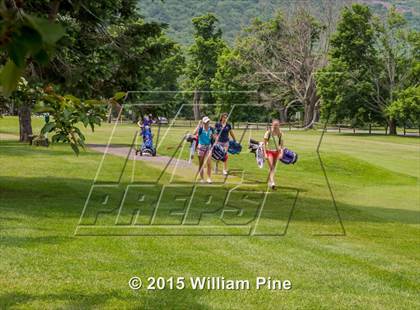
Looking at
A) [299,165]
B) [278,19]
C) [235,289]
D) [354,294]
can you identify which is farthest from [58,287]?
[278,19]

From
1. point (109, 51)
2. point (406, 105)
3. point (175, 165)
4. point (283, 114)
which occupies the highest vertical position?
point (109, 51)

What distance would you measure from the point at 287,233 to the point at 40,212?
4.48m

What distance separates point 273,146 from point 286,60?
59600mm

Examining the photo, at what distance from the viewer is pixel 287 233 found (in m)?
11.3

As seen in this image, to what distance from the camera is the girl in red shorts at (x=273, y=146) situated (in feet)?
58.1

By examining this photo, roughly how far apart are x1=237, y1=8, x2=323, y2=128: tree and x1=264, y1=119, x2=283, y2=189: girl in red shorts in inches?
2099

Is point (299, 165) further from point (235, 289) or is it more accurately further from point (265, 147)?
point (235, 289)

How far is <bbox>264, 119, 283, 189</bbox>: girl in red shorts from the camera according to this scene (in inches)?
697

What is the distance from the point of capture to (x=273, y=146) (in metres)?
19.4

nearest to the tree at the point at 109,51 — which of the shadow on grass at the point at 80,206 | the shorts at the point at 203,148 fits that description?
the shadow on grass at the point at 80,206

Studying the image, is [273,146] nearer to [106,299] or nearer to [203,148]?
[203,148]

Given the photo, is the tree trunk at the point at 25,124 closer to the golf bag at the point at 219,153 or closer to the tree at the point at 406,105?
the golf bag at the point at 219,153

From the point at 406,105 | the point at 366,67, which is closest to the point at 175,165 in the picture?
the point at 406,105

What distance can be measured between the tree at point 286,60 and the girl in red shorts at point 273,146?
53310 millimetres
